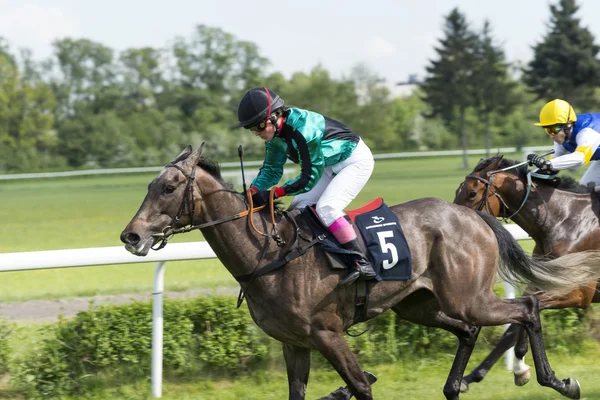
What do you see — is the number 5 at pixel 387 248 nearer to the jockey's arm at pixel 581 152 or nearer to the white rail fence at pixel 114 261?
the white rail fence at pixel 114 261

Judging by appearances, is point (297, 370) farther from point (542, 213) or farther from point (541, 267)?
point (542, 213)

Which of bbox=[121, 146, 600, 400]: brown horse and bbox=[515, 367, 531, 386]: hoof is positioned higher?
bbox=[121, 146, 600, 400]: brown horse

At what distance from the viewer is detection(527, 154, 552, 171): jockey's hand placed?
4.83m

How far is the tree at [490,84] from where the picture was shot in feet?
114

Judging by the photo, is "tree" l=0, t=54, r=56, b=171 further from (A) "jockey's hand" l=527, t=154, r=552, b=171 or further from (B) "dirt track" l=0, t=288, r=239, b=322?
(A) "jockey's hand" l=527, t=154, r=552, b=171

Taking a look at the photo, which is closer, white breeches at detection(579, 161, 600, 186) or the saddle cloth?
the saddle cloth

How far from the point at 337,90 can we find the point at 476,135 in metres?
8.95

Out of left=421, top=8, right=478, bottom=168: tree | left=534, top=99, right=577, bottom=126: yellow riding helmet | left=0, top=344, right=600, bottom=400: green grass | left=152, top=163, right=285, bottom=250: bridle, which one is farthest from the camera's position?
left=421, top=8, right=478, bottom=168: tree

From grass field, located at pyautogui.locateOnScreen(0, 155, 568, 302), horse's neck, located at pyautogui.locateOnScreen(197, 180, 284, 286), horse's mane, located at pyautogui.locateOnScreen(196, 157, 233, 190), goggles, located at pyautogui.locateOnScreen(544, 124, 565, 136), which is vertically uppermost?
goggles, located at pyautogui.locateOnScreen(544, 124, 565, 136)

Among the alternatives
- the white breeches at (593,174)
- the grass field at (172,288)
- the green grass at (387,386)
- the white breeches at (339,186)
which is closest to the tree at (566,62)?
the grass field at (172,288)

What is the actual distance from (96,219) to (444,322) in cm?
1253

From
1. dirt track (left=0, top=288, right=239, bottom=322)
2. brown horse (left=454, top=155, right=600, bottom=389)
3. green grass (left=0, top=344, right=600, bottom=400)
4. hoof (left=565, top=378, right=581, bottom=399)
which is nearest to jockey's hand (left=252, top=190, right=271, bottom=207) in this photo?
green grass (left=0, top=344, right=600, bottom=400)

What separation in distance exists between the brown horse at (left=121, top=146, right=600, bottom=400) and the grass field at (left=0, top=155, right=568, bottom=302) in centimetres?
275

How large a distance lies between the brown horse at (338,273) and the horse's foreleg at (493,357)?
0.38m
